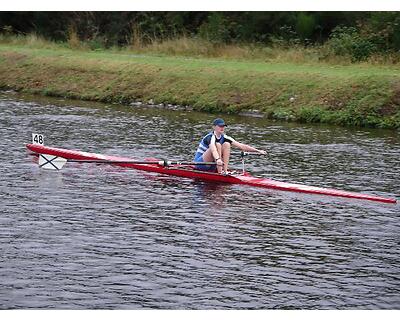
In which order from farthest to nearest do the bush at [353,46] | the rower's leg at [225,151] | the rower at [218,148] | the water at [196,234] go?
the bush at [353,46] < the rower's leg at [225,151] < the rower at [218,148] < the water at [196,234]

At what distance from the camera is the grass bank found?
32.2m

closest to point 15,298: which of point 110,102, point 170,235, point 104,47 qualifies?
point 170,235

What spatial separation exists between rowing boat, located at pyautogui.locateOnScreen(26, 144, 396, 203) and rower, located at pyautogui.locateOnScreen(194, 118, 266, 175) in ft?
0.80

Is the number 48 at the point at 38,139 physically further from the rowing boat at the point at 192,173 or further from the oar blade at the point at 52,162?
the oar blade at the point at 52,162

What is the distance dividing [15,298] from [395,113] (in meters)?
21.1

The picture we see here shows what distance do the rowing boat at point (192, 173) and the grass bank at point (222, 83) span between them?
443 inches

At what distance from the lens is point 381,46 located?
38.8m

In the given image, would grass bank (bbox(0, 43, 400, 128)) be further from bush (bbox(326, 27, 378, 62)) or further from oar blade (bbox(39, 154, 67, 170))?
oar blade (bbox(39, 154, 67, 170))

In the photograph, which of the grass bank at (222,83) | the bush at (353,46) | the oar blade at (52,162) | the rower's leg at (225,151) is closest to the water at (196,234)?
the oar blade at (52,162)

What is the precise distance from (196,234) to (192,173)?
17.4 feet

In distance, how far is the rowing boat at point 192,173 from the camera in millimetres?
19594

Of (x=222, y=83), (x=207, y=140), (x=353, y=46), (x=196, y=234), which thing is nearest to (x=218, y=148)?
(x=207, y=140)

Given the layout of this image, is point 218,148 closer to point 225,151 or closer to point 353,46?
point 225,151

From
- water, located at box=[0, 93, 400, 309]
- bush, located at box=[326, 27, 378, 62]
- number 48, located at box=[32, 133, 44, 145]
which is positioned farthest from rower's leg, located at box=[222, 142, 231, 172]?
bush, located at box=[326, 27, 378, 62]
